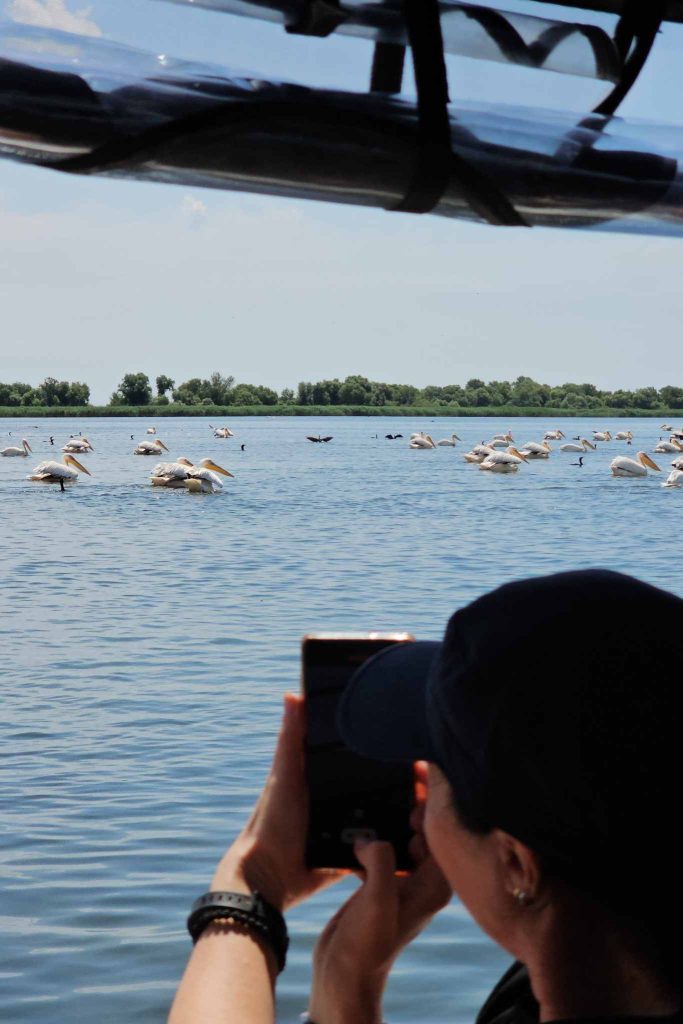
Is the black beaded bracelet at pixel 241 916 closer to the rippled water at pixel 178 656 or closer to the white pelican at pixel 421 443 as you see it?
the rippled water at pixel 178 656

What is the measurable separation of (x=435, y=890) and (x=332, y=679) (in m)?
0.19

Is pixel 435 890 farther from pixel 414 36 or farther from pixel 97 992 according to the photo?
pixel 97 992

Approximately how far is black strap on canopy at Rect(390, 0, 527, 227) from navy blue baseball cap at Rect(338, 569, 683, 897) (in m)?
0.82

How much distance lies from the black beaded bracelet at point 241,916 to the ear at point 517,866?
0.22m

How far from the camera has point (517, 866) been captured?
3.00 feet

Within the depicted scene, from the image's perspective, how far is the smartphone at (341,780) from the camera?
1.10m

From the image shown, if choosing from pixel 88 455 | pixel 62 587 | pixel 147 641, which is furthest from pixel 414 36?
pixel 88 455

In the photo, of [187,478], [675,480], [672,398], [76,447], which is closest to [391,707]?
[187,478]

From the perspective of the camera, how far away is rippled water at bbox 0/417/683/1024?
430 centimetres

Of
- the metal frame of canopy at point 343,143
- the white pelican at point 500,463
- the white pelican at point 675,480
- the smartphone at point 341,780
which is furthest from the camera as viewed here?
the white pelican at point 500,463

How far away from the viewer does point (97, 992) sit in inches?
159

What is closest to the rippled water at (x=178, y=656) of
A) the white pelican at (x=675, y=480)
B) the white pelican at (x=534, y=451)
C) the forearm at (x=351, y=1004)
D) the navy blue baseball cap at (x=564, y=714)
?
the white pelican at (x=675, y=480)

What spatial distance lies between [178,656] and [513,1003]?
8.37 metres

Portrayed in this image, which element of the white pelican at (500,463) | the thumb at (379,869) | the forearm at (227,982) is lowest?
the white pelican at (500,463)
